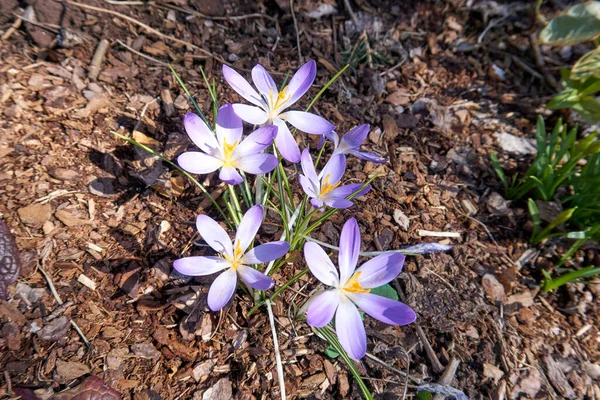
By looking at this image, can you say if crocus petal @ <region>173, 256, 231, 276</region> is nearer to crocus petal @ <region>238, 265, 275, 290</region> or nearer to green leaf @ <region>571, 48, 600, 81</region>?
crocus petal @ <region>238, 265, 275, 290</region>

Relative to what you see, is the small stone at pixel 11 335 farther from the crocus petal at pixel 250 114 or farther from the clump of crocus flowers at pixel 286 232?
the crocus petal at pixel 250 114

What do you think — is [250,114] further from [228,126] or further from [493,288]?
[493,288]

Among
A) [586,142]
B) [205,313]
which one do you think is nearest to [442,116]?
[586,142]

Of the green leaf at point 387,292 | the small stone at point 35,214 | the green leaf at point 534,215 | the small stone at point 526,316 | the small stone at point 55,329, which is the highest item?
the small stone at point 35,214

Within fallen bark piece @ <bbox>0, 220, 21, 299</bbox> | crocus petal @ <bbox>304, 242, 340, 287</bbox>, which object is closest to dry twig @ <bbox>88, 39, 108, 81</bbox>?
fallen bark piece @ <bbox>0, 220, 21, 299</bbox>

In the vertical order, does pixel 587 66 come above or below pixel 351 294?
above

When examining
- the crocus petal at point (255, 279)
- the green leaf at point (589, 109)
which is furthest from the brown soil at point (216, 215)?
the crocus petal at point (255, 279)

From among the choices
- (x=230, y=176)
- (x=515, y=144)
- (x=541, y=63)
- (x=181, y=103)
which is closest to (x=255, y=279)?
(x=230, y=176)
